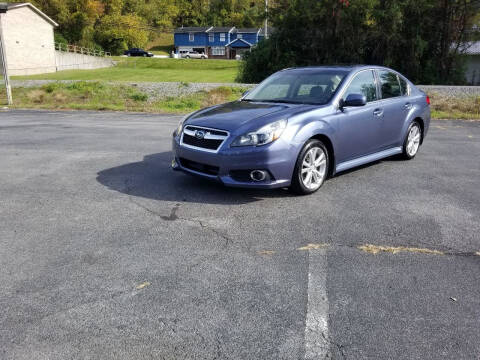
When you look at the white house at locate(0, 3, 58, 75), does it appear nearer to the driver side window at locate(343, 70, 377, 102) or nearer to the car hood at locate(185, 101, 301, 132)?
the car hood at locate(185, 101, 301, 132)

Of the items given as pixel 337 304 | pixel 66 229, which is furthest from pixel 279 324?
pixel 66 229

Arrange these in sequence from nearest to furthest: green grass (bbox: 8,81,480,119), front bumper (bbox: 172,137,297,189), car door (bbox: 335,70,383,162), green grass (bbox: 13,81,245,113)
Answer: front bumper (bbox: 172,137,297,189) < car door (bbox: 335,70,383,162) < green grass (bbox: 8,81,480,119) < green grass (bbox: 13,81,245,113)

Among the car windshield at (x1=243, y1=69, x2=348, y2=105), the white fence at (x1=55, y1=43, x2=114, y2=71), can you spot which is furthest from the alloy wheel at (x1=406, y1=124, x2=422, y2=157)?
the white fence at (x1=55, y1=43, x2=114, y2=71)

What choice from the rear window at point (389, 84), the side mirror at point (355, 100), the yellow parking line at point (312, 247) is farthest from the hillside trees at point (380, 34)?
the yellow parking line at point (312, 247)

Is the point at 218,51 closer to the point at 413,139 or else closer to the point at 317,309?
the point at 413,139

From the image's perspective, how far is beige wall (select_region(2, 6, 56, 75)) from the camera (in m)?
41.8

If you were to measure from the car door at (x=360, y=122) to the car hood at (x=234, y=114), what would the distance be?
0.73 m

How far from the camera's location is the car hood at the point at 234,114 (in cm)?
547

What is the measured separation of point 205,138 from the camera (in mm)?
5535

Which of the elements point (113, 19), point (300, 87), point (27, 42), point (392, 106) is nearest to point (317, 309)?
point (300, 87)

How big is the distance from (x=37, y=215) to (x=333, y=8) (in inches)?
765

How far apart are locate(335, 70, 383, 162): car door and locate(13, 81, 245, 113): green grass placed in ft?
34.1

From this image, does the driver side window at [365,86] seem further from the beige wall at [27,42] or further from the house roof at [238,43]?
the house roof at [238,43]

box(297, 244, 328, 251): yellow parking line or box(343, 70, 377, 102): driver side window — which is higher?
box(343, 70, 377, 102): driver side window
